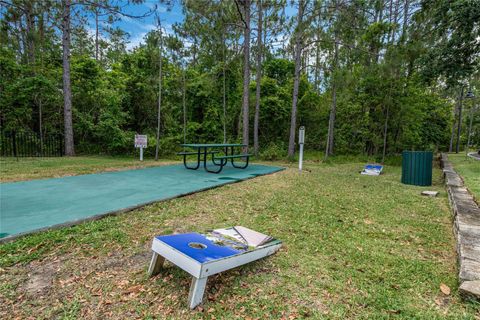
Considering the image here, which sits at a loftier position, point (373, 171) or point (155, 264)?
point (373, 171)

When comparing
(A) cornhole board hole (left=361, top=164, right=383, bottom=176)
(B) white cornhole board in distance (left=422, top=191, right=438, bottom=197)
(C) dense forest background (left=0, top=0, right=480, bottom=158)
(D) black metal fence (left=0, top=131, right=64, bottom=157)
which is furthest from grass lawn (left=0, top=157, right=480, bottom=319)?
(D) black metal fence (left=0, top=131, right=64, bottom=157)

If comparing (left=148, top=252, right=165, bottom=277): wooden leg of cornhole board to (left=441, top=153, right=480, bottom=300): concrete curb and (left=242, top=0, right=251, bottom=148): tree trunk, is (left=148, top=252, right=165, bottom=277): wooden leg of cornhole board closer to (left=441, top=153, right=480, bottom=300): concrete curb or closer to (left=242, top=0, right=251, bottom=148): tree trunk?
(left=441, top=153, right=480, bottom=300): concrete curb

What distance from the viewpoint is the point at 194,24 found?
8883mm

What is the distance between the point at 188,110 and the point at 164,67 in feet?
8.97

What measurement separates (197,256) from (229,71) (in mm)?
10998

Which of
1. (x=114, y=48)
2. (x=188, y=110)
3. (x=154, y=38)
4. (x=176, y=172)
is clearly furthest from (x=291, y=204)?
(x=114, y=48)

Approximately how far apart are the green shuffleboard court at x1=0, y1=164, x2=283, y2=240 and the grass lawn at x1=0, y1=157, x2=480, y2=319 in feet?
0.99

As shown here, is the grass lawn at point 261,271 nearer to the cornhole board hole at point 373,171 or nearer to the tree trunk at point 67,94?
the cornhole board hole at point 373,171

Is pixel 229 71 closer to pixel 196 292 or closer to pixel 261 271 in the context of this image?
pixel 261 271

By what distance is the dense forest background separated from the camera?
754 centimetres

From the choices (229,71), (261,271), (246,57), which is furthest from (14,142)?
(261,271)

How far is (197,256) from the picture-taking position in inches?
62.6

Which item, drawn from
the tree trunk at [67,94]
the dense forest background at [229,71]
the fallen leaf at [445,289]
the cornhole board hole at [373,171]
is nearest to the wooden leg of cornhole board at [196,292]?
the fallen leaf at [445,289]

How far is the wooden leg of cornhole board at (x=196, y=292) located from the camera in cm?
151
